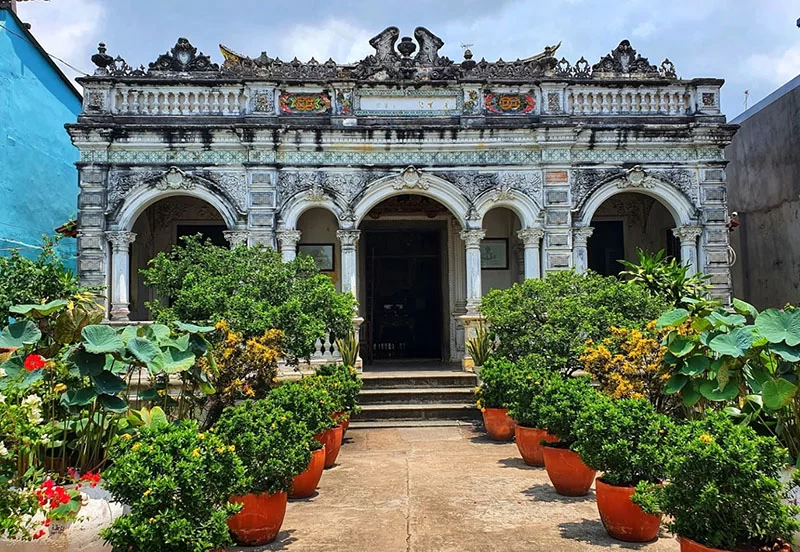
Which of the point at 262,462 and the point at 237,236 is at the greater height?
the point at 237,236

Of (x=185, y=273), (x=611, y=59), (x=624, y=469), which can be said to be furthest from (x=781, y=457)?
(x=611, y=59)

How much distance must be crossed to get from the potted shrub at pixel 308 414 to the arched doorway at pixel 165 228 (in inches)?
272

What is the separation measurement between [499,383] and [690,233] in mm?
5179

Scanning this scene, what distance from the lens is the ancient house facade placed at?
34.0ft

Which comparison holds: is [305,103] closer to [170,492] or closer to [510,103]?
[510,103]

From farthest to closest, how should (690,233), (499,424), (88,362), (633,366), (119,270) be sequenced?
(690,233)
(119,270)
(499,424)
(633,366)
(88,362)

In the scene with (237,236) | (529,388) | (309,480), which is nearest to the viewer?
(309,480)

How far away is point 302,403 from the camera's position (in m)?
5.31

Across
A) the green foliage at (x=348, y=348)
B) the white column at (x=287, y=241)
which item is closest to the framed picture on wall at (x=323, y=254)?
the white column at (x=287, y=241)

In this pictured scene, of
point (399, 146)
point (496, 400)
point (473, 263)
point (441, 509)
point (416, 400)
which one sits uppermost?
point (399, 146)

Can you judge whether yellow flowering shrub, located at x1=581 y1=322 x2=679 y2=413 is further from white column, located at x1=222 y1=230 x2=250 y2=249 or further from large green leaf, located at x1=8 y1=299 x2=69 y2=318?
white column, located at x1=222 y1=230 x2=250 y2=249

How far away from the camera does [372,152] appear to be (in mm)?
10625

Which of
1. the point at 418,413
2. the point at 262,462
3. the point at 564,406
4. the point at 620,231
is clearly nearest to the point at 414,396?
the point at 418,413

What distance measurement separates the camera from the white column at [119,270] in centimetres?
1018
